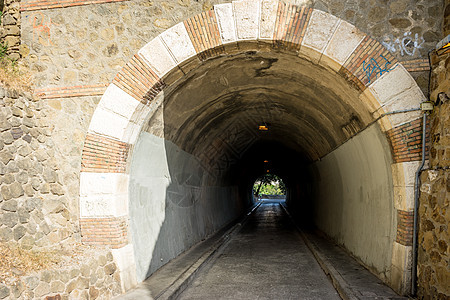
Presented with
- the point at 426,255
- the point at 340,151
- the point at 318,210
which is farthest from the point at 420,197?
the point at 318,210

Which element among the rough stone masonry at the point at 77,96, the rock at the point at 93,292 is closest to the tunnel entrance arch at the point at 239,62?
the rough stone masonry at the point at 77,96

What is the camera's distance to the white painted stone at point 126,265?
21.2 ft

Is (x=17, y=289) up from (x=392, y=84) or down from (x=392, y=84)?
down

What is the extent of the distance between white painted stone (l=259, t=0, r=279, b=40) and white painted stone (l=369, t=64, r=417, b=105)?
2.00 meters

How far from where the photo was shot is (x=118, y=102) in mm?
6832

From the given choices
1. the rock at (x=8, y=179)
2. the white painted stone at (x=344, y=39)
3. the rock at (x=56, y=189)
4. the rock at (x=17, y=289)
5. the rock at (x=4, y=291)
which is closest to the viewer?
the rock at (x=4, y=291)

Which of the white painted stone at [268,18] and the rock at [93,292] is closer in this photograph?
the rock at [93,292]

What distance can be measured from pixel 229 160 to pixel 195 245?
5974 millimetres

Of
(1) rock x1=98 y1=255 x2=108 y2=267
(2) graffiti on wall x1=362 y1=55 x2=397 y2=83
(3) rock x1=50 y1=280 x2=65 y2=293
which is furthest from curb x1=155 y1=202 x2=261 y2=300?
(2) graffiti on wall x1=362 y1=55 x2=397 y2=83

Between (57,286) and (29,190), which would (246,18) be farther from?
(57,286)

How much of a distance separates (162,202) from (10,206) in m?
3.45

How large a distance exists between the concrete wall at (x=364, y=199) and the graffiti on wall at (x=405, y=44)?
141 cm

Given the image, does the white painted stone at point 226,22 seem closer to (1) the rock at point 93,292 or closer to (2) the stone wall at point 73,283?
(2) the stone wall at point 73,283

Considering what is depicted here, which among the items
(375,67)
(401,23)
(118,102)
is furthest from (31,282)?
(401,23)
